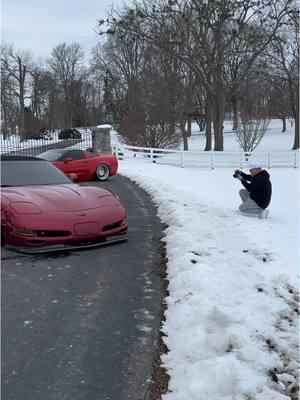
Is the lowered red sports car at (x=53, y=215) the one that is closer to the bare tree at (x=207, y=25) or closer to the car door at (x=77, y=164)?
the car door at (x=77, y=164)

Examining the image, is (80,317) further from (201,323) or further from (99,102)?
(99,102)

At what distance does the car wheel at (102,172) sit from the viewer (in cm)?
1630

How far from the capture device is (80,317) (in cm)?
430

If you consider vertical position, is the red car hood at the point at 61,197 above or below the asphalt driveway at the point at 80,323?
above

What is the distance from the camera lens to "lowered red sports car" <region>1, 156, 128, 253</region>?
6.14 meters

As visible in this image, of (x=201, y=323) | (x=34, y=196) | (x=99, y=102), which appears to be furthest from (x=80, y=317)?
(x=99, y=102)

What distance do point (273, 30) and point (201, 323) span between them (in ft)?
108

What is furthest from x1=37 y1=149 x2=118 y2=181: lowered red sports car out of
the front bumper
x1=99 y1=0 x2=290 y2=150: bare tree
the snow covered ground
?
x1=99 y1=0 x2=290 y2=150: bare tree

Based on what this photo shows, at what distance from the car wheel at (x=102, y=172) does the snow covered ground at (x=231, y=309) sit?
794 cm

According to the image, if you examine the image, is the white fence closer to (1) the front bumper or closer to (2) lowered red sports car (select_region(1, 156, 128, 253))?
(2) lowered red sports car (select_region(1, 156, 128, 253))

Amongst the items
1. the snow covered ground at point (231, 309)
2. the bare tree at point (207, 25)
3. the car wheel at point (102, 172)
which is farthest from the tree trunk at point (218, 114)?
the snow covered ground at point (231, 309)

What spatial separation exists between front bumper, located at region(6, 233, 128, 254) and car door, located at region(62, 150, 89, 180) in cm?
864

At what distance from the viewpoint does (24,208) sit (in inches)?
247

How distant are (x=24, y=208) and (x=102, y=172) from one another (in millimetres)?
10235
